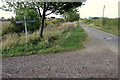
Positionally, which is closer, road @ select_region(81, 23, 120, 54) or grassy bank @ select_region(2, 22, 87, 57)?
grassy bank @ select_region(2, 22, 87, 57)

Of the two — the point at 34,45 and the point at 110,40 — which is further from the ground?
the point at 110,40

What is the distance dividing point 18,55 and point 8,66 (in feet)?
3.93

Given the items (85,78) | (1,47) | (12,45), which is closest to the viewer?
(85,78)

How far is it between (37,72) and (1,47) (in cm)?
389

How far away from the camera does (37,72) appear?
10.3 ft

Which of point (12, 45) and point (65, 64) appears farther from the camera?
point (12, 45)

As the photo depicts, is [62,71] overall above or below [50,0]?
below

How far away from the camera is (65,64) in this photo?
12.2ft

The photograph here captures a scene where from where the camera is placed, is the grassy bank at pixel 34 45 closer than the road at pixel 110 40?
Yes

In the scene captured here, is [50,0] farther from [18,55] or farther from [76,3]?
[18,55]

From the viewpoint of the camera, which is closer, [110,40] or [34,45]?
[34,45]

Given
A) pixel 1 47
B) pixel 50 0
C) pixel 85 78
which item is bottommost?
pixel 85 78

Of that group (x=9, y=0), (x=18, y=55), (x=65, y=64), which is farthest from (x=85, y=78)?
(x=9, y=0)

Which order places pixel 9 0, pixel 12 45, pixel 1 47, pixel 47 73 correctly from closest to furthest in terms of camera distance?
pixel 47 73 → pixel 1 47 → pixel 12 45 → pixel 9 0
